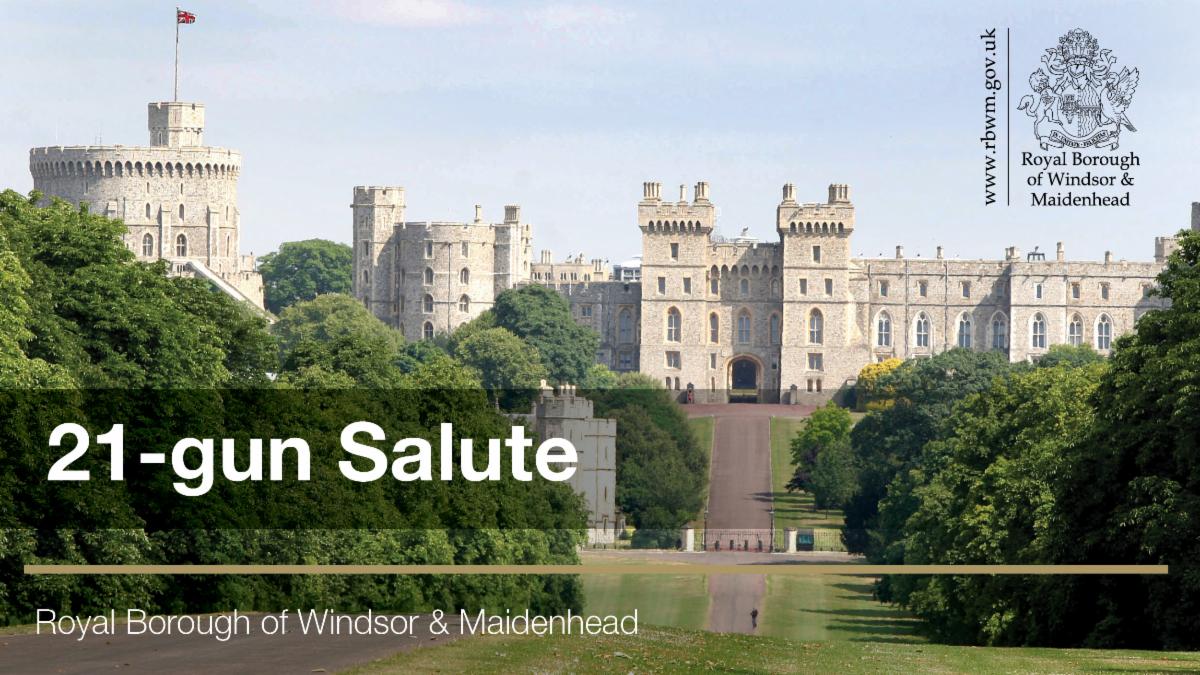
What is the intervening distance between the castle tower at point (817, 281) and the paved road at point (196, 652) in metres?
141

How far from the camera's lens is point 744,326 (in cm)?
17675

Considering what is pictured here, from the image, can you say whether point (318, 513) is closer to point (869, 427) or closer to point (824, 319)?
point (869, 427)

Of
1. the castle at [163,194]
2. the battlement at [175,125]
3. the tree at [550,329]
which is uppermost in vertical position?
the battlement at [175,125]

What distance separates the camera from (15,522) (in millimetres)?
41438

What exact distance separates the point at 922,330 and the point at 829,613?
104727 mm

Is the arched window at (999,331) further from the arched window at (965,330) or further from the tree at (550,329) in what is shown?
the tree at (550,329)

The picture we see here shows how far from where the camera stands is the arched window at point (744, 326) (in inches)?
6939

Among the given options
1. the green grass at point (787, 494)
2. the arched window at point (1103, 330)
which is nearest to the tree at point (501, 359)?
the green grass at point (787, 494)

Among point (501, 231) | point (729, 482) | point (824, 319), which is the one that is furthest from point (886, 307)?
point (729, 482)

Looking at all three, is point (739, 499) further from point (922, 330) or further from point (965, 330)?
point (965, 330)

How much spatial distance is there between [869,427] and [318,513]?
6744cm

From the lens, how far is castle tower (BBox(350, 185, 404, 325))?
188m

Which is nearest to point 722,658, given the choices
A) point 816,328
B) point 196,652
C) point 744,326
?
point 196,652

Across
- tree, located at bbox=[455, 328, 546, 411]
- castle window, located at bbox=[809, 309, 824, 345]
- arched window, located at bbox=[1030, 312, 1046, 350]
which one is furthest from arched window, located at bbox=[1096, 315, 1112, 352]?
tree, located at bbox=[455, 328, 546, 411]
